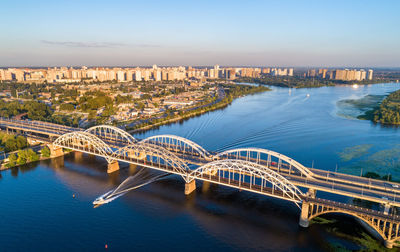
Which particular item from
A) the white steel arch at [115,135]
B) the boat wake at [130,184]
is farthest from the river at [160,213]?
the white steel arch at [115,135]

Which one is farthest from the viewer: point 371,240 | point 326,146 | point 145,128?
point 145,128

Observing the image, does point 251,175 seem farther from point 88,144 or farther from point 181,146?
point 88,144

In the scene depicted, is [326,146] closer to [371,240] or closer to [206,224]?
[371,240]

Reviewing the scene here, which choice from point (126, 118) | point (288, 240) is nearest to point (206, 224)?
point (288, 240)

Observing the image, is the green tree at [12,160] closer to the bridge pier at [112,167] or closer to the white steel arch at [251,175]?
the bridge pier at [112,167]

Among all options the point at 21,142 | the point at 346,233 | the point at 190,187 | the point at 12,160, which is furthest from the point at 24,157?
the point at 346,233

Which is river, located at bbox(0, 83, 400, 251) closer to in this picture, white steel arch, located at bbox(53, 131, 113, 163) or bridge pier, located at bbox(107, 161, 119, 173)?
bridge pier, located at bbox(107, 161, 119, 173)

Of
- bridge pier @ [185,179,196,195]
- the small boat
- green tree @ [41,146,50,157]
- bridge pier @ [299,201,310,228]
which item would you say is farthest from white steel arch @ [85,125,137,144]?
bridge pier @ [299,201,310,228]
